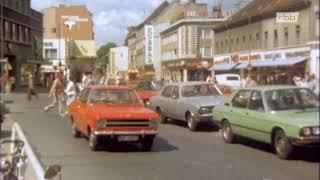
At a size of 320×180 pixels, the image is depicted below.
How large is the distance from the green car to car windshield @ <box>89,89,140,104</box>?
1.84 meters

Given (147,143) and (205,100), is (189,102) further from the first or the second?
(147,143)

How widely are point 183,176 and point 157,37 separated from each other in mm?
111509

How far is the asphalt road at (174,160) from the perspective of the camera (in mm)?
9891

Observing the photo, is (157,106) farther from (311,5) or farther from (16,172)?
(311,5)

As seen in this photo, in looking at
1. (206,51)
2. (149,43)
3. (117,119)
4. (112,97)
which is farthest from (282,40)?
(149,43)

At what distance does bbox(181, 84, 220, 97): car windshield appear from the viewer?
1955cm

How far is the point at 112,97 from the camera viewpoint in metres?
14.5

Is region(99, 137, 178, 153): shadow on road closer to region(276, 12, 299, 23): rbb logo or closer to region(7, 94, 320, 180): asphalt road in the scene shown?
region(7, 94, 320, 180): asphalt road

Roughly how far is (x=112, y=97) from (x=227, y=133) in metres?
2.52

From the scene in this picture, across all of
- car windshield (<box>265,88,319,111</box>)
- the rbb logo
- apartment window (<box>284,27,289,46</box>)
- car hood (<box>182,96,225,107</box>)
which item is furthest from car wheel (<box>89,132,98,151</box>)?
the rbb logo

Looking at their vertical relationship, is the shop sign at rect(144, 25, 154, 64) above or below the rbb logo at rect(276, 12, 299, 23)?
above

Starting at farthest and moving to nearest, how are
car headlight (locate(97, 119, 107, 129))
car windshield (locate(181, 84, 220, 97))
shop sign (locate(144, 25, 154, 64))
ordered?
shop sign (locate(144, 25, 154, 64))
car windshield (locate(181, 84, 220, 97))
car headlight (locate(97, 119, 107, 129))

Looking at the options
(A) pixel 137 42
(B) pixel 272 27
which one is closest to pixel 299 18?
(B) pixel 272 27

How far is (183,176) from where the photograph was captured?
9859 millimetres
